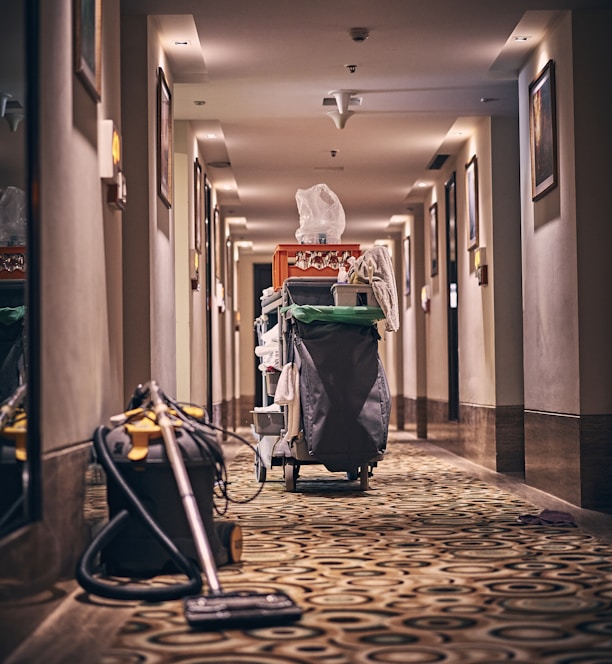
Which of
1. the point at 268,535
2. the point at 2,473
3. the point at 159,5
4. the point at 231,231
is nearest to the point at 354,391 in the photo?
the point at 268,535

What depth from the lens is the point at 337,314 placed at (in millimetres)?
6703

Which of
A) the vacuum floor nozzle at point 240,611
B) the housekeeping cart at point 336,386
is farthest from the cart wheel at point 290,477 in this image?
the vacuum floor nozzle at point 240,611

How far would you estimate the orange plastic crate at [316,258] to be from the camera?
8.06 metres

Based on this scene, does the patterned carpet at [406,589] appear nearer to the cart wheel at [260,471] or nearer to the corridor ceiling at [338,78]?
the cart wheel at [260,471]

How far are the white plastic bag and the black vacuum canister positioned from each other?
Result: 14.9 ft

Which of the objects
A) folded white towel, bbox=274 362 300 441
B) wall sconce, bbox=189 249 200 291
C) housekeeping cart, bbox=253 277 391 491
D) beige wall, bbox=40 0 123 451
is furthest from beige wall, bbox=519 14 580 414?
wall sconce, bbox=189 249 200 291

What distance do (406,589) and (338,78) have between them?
4917mm

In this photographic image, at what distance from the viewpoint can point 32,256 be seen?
122 inches

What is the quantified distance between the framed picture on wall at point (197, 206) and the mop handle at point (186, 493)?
17.2 ft

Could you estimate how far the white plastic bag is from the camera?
27.2ft

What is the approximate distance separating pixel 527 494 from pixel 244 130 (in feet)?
14.2

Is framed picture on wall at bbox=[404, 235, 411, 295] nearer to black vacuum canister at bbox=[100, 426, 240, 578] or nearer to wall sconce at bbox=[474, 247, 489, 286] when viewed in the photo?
wall sconce at bbox=[474, 247, 489, 286]

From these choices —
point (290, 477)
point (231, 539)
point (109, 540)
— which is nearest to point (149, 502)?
point (109, 540)

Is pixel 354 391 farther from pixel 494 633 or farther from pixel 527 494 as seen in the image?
pixel 494 633
